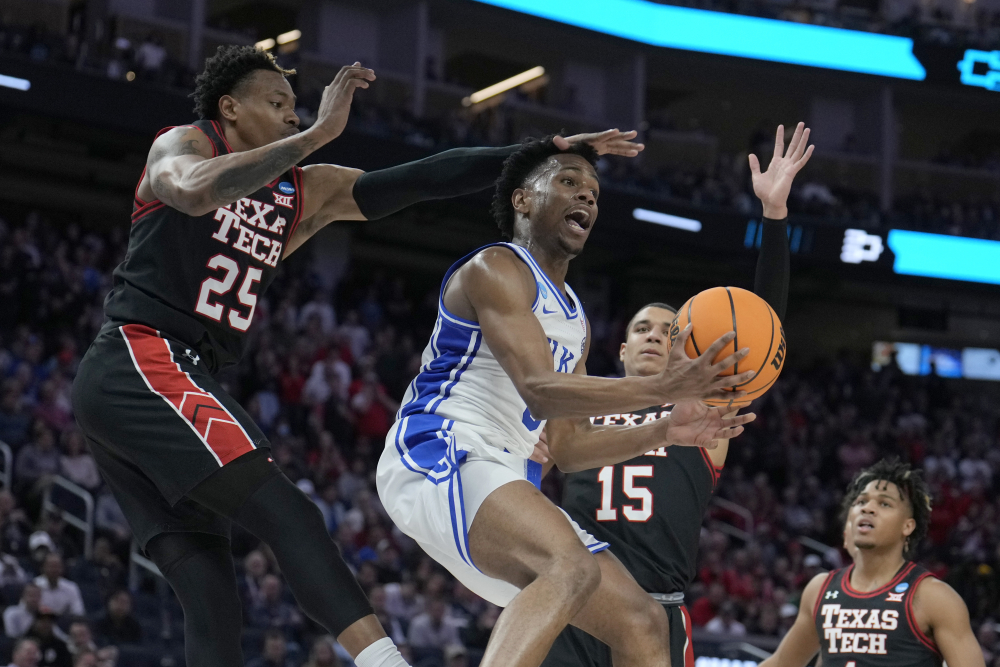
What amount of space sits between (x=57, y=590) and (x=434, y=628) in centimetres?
353

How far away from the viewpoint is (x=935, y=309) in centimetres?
2581

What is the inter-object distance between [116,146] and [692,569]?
15.3 m

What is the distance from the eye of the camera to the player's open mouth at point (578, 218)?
4.09 m

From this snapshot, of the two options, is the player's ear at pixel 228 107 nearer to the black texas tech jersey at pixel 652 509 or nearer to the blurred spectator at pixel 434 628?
the black texas tech jersey at pixel 652 509

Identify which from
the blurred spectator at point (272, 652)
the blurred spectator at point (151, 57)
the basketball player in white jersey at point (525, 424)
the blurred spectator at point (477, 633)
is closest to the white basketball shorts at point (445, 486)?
the basketball player in white jersey at point (525, 424)

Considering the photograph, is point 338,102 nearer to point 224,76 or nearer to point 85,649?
point 224,76

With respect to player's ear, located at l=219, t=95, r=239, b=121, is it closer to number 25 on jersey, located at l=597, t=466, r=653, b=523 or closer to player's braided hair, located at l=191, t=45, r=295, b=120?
player's braided hair, located at l=191, t=45, r=295, b=120

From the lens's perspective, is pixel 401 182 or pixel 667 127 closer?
pixel 401 182

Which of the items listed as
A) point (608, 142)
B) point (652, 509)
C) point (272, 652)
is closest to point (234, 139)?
point (608, 142)

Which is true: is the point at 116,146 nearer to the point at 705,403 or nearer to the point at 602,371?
the point at 602,371

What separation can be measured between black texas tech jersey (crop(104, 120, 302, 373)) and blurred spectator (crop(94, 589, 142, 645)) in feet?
19.8

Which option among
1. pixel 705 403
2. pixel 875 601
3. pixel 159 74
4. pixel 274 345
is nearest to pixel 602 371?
pixel 274 345

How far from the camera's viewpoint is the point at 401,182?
4.48 meters

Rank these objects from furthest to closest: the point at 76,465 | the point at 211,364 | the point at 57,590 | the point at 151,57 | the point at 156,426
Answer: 1. the point at 151,57
2. the point at 76,465
3. the point at 57,590
4. the point at 211,364
5. the point at 156,426
